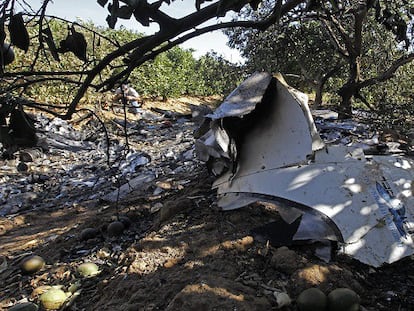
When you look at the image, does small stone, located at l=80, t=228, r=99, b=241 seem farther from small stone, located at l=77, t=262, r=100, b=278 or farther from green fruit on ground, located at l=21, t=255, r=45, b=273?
small stone, located at l=77, t=262, r=100, b=278

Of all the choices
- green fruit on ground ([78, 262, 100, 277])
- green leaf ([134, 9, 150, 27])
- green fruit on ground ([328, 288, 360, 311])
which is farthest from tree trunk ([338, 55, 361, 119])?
green leaf ([134, 9, 150, 27])

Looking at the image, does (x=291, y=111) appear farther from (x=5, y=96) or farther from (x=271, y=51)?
(x=271, y=51)

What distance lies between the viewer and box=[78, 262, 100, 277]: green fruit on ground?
2959 millimetres

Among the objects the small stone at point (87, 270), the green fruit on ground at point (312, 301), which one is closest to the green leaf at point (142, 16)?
the green fruit on ground at point (312, 301)

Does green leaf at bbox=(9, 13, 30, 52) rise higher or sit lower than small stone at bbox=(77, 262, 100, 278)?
higher

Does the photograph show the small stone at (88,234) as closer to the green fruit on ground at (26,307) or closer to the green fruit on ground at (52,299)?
the green fruit on ground at (52,299)

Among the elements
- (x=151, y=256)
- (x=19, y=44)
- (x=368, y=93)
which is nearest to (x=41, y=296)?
(x=151, y=256)

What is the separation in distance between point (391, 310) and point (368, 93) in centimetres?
751

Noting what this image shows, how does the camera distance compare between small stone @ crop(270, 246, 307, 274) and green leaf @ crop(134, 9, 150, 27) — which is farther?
small stone @ crop(270, 246, 307, 274)

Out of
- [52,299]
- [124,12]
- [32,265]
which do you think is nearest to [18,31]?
[124,12]

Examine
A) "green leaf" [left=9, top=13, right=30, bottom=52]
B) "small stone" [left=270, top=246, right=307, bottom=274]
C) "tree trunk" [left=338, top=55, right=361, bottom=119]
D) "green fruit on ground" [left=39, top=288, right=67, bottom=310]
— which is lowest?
"green fruit on ground" [left=39, top=288, right=67, bottom=310]

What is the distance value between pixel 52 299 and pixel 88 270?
0.38 metres

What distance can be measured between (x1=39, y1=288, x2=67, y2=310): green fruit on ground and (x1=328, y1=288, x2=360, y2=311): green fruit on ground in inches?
65.8

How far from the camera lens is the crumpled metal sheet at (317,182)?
8.43 ft
